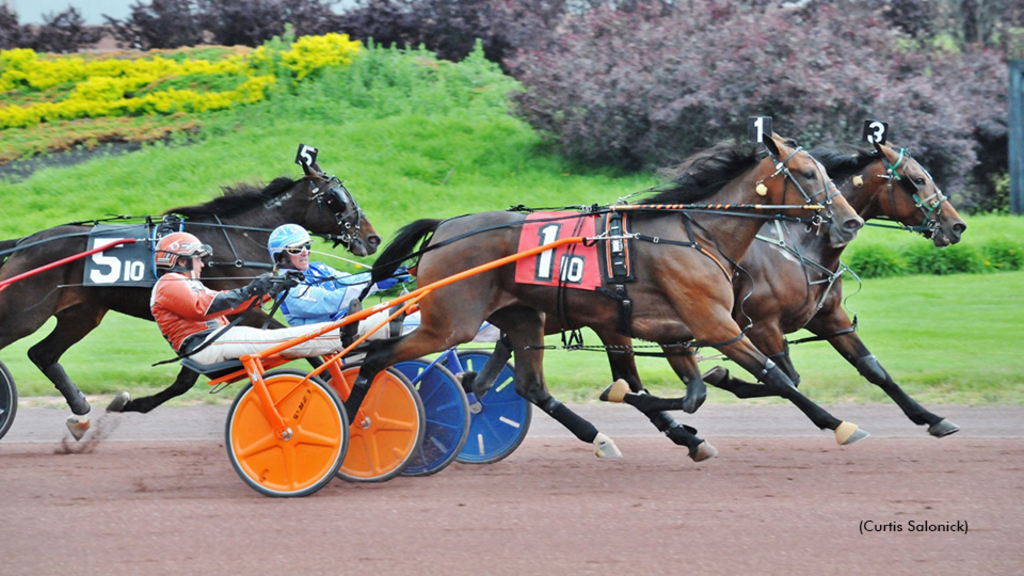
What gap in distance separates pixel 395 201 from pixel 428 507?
27.7 feet

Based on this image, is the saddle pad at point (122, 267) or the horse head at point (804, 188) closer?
the horse head at point (804, 188)

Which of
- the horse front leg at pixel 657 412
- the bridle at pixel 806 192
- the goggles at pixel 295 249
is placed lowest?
the horse front leg at pixel 657 412

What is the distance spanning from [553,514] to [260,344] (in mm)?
1666

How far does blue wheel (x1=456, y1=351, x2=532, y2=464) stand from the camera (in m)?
6.22

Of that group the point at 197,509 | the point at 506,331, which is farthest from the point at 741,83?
the point at 197,509

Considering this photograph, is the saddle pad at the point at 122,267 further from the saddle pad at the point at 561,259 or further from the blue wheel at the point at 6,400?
the saddle pad at the point at 561,259

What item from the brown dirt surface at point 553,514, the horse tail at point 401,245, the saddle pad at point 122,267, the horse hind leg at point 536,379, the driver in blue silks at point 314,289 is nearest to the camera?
the brown dirt surface at point 553,514

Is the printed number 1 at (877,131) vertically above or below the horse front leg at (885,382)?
above

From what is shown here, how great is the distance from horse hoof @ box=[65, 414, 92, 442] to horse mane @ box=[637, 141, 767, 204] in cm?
358

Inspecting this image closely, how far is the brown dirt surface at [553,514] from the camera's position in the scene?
4.25 meters

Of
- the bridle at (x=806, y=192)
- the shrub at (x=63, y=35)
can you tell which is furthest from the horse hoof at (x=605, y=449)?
the shrub at (x=63, y=35)

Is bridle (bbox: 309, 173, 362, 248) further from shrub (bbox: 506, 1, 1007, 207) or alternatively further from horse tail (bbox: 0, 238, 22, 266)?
shrub (bbox: 506, 1, 1007, 207)

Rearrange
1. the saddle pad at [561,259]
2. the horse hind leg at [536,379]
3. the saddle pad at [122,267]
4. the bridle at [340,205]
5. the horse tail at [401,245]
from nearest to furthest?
the saddle pad at [561,259] < the horse hind leg at [536,379] < the horse tail at [401,245] < the saddle pad at [122,267] < the bridle at [340,205]

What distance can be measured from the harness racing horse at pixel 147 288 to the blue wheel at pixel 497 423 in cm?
134
